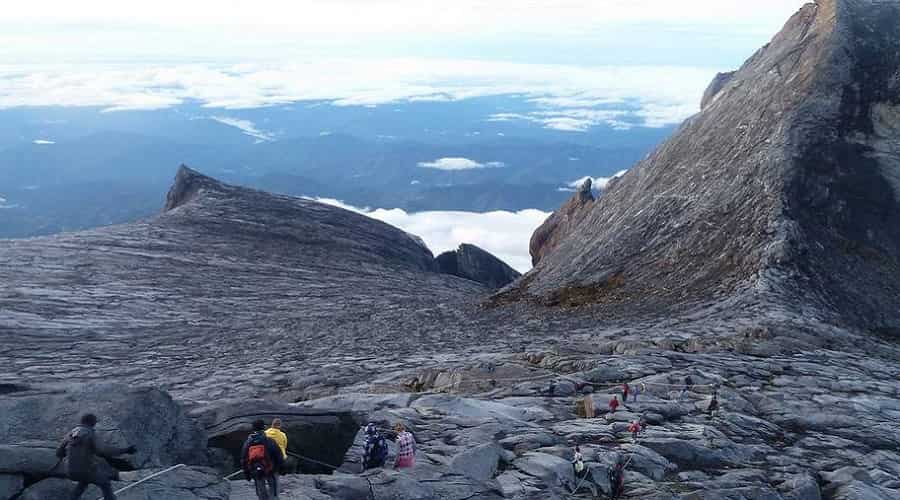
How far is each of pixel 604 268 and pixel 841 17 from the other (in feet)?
78.7

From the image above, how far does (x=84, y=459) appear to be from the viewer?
522 inches

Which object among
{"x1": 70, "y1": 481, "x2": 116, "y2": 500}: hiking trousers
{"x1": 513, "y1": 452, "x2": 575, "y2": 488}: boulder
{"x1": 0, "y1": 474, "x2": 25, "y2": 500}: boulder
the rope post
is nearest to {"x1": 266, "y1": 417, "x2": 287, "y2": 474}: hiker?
the rope post

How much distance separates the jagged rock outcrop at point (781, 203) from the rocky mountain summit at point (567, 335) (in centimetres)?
17

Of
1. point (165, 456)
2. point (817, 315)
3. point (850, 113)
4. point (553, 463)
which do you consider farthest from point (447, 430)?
point (850, 113)

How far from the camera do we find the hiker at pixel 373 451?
16594 mm

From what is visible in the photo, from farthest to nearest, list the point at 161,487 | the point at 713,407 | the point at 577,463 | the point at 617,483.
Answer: the point at 713,407 → the point at 577,463 → the point at 617,483 → the point at 161,487

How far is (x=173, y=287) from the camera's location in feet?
150

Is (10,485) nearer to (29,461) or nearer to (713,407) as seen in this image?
(29,461)

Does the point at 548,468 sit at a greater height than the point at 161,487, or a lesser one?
lesser

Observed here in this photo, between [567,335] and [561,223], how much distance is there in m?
38.7

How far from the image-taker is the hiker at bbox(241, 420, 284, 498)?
1386cm

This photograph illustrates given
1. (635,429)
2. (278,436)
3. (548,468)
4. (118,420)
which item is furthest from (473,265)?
(118,420)

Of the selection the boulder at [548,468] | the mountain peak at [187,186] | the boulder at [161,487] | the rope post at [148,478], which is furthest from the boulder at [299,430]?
the mountain peak at [187,186]

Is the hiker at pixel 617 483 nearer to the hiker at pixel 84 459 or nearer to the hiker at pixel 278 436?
the hiker at pixel 278 436
